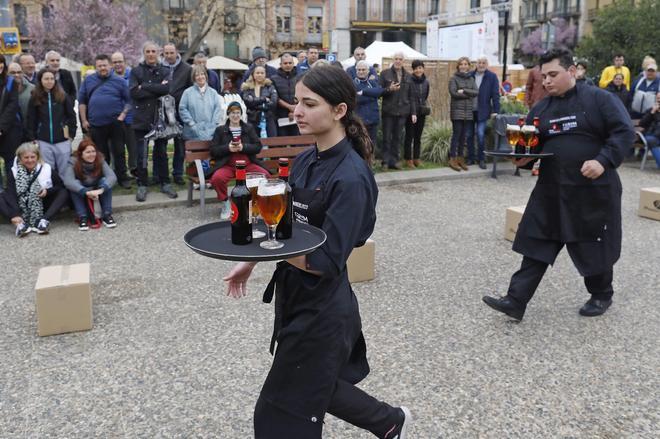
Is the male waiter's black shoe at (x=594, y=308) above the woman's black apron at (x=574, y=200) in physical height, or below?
below

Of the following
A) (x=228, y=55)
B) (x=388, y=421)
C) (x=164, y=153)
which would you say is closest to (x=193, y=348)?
(x=388, y=421)

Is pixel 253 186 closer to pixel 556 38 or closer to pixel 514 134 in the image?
pixel 514 134

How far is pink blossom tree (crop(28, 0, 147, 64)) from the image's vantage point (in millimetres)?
36500

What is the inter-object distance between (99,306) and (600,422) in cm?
358

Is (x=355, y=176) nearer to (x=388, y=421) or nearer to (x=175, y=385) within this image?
(x=388, y=421)

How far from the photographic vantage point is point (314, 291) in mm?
2312

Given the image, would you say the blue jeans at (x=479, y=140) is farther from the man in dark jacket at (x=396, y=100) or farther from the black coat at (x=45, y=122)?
the black coat at (x=45, y=122)

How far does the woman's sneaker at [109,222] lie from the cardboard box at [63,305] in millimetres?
2980

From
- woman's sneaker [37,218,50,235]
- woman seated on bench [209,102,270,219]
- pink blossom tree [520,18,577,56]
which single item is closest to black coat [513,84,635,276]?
woman seated on bench [209,102,270,219]

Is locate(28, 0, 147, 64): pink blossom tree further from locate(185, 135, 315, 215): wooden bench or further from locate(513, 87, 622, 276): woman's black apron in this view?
locate(513, 87, 622, 276): woman's black apron

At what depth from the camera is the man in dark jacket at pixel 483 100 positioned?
10.9 m

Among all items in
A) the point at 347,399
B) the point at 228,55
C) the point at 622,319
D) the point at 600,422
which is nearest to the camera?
the point at 347,399

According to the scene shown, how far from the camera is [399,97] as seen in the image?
1058 centimetres

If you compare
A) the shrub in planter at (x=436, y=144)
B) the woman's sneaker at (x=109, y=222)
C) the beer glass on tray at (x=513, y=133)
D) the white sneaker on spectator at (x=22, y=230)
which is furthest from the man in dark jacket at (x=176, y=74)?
the beer glass on tray at (x=513, y=133)
